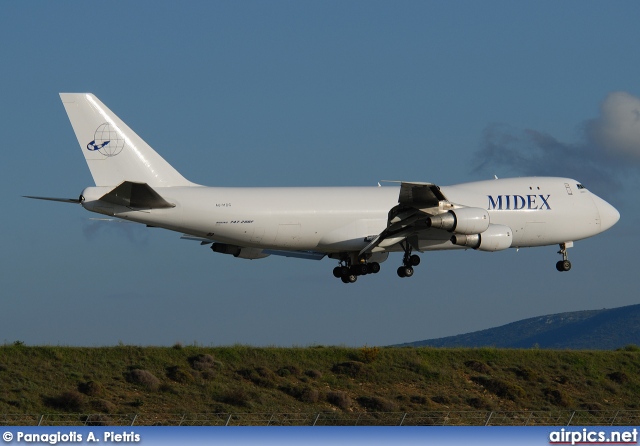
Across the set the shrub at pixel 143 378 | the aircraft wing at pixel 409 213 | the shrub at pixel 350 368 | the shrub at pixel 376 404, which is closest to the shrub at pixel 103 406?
the shrub at pixel 143 378

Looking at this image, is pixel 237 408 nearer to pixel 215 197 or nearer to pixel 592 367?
pixel 215 197

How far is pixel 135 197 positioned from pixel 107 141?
4.14m

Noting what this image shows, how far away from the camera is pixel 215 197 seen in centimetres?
5500

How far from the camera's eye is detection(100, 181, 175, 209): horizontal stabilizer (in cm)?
5072

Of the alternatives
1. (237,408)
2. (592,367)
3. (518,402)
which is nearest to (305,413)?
(237,408)

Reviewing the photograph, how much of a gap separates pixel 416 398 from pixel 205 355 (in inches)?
423

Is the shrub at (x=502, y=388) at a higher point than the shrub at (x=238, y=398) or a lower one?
higher

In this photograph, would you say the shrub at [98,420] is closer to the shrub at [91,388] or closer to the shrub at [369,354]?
the shrub at [91,388]

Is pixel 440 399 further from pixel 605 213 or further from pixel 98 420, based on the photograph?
pixel 98 420

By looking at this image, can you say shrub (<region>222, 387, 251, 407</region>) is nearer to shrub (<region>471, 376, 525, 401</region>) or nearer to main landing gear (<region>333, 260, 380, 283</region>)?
main landing gear (<region>333, 260, 380, 283</region>)

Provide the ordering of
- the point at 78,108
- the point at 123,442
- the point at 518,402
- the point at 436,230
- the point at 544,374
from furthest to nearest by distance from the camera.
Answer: the point at 544,374 → the point at 518,402 → the point at 436,230 → the point at 78,108 → the point at 123,442

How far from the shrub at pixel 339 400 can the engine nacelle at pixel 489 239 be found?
9.23 m

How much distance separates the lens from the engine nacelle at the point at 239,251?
61375mm

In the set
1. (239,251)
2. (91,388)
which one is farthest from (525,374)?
(91,388)
